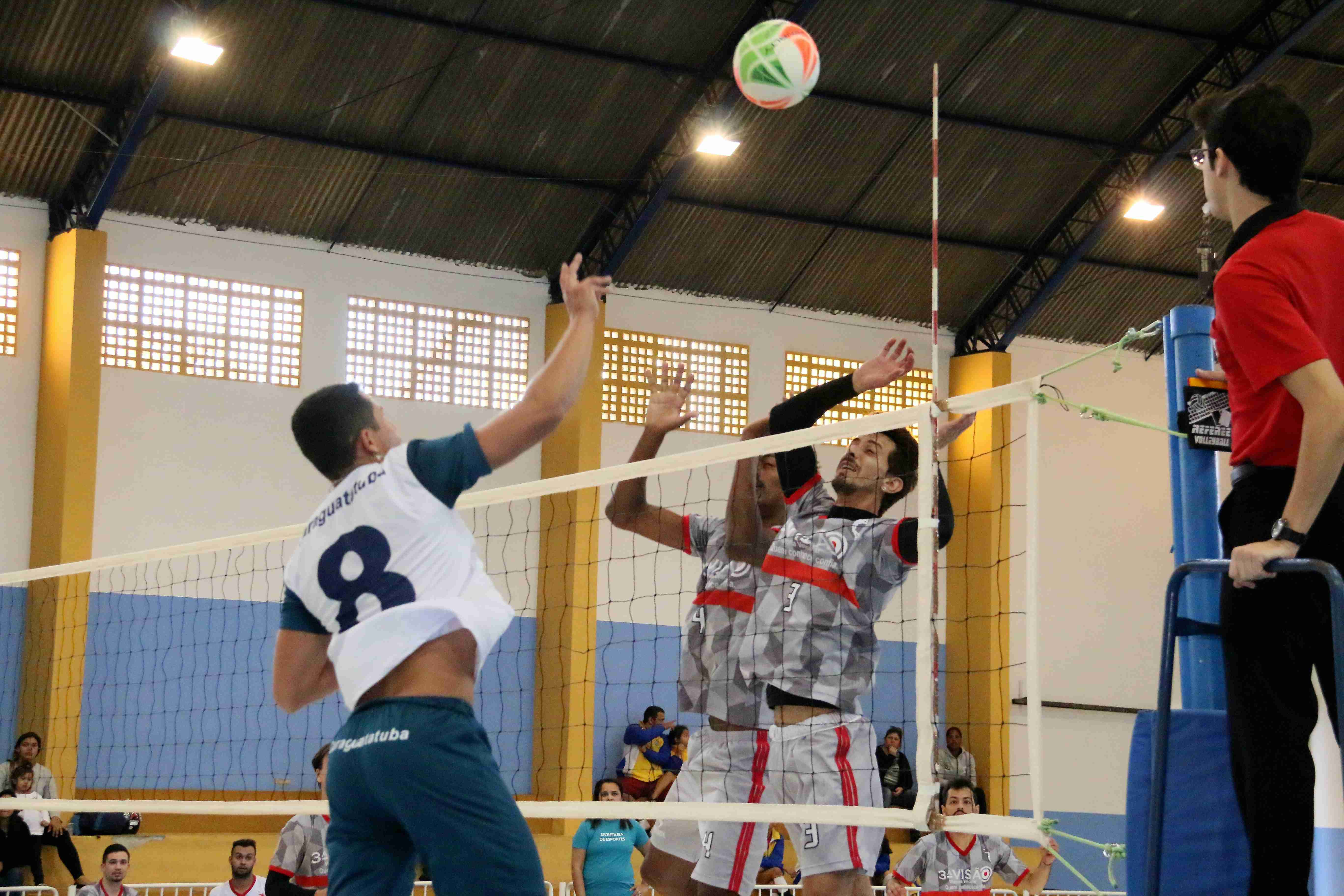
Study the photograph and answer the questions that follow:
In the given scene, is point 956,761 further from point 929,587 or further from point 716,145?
point 929,587

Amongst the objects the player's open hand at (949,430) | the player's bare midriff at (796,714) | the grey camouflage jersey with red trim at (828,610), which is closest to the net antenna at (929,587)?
the player's open hand at (949,430)

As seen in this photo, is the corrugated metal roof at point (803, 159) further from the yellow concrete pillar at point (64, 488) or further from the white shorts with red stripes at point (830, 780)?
the white shorts with red stripes at point (830, 780)

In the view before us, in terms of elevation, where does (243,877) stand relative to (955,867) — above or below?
below

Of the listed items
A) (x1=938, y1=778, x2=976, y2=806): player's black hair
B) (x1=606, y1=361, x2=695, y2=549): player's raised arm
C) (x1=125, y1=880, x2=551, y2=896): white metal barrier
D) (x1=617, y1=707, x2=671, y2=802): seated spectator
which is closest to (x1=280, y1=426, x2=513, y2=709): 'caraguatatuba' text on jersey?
(x1=606, y1=361, x2=695, y2=549): player's raised arm

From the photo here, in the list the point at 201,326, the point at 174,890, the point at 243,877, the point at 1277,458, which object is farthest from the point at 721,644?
the point at 201,326

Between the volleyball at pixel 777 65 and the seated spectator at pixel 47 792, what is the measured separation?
8.32 m

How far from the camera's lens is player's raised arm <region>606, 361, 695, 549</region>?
18.5 ft

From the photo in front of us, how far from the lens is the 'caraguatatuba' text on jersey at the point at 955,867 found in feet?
31.4

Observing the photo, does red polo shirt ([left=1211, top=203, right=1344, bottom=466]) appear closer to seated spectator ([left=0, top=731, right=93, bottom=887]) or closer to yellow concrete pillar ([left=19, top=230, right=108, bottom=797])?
seated spectator ([left=0, top=731, right=93, bottom=887])

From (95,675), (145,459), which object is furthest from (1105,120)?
(95,675)

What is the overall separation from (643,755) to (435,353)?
544 centimetres

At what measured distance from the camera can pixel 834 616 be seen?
5.33 meters

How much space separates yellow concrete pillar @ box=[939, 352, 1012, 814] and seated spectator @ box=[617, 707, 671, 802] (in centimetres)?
430

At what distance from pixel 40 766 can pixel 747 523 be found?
1022cm
